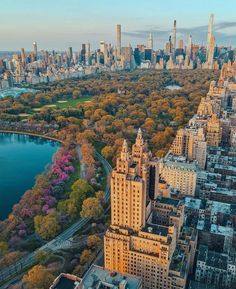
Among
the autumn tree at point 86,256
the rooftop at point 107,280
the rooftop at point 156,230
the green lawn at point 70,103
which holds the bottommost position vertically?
the autumn tree at point 86,256

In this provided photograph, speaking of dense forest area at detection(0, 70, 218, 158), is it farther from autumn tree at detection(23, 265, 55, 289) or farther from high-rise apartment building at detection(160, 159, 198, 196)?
autumn tree at detection(23, 265, 55, 289)

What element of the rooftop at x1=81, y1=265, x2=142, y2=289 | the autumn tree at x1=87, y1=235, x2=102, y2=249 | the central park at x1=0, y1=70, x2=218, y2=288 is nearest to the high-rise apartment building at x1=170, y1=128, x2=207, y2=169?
the central park at x1=0, y1=70, x2=218, y2=288

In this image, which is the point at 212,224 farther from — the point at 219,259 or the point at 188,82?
the point at 188,82

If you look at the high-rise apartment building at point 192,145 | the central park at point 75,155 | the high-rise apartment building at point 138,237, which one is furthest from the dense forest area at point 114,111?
the high-rise apartment building at point 138,237

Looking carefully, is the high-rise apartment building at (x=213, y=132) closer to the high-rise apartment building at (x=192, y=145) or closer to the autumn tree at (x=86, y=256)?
the high-rise apartment building at (x=192, y=145)

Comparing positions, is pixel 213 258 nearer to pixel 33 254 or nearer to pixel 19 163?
pixel 33 254

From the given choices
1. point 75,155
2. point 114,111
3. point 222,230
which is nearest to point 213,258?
point 222,230
